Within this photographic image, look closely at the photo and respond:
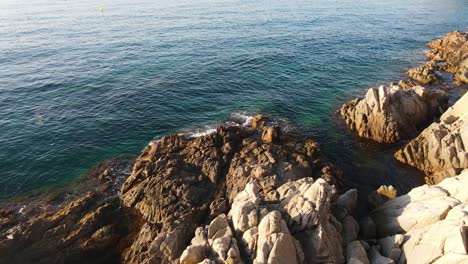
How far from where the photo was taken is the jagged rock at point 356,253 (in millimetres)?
24234

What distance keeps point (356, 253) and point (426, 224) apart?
23.1 ft

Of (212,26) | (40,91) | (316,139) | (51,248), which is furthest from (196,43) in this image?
(51,248)

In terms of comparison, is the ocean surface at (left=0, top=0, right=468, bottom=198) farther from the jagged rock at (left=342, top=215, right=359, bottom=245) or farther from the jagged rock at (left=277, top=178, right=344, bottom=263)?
the jagged rock at (left=277, top=178, right=344, bottom=263)

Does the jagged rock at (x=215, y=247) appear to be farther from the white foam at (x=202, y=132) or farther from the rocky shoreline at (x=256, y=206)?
the white foam at (x=202, y=132)

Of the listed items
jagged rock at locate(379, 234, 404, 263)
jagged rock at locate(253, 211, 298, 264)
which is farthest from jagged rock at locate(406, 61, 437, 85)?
jagged rock at locate(253, 211, 298, 264)

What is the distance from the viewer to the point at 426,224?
Answer: 26.4m

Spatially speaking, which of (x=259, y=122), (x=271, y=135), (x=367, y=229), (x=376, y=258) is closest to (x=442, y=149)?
(x=367, y=229)

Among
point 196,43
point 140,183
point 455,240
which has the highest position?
point 196,43

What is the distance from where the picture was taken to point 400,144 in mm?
45781

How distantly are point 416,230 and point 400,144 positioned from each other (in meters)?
22.8

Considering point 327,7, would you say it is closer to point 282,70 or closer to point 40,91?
point 282,70

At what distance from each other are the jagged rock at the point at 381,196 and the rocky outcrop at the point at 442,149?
7.28 meters

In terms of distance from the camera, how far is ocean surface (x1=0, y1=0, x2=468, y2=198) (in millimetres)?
44781

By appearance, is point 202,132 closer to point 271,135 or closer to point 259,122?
point 259,122
